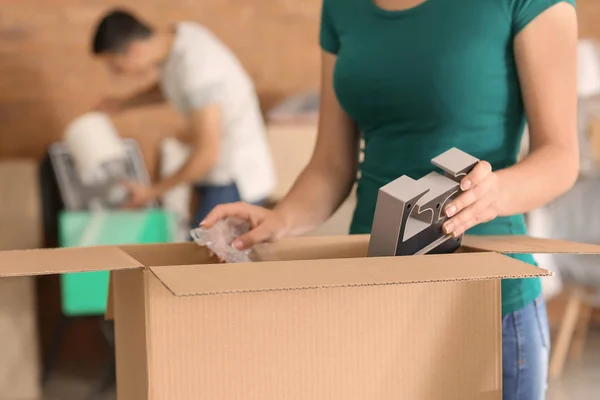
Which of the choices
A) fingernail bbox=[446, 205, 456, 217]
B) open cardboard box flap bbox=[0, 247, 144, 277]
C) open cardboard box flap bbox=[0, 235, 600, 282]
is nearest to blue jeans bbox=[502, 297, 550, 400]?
open cardboard box flap bbox=[0, 235, 600, 282]

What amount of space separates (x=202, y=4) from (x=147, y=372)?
2.76 m

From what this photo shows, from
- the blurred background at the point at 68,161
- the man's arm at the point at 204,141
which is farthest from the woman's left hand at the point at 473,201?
the blurred background at the point at 68,161

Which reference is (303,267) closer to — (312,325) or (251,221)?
(312,325)

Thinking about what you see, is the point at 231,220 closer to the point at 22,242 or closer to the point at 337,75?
the point at 337,75

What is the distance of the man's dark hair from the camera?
8.73ft

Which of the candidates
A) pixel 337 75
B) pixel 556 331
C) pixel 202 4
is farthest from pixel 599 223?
pixel 337 75

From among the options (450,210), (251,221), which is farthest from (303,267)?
(251,221)

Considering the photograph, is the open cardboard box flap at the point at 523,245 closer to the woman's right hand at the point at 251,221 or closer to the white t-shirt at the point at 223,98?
the woman's right hand at the point at 251,221

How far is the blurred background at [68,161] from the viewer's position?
291 cm

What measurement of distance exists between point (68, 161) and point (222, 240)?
2319mm

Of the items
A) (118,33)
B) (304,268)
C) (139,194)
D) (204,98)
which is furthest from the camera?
(139,194)

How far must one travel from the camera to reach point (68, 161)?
Answer: 10.3 ft

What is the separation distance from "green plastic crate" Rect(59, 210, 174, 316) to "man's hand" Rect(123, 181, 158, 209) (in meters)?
0.06

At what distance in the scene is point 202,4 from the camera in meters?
3.32
